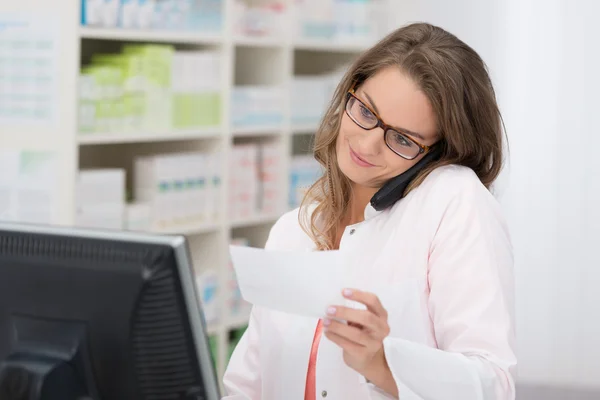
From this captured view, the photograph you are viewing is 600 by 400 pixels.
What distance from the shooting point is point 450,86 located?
1.51 m

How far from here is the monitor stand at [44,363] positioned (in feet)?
3.60

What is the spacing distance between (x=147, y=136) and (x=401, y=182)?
199cm

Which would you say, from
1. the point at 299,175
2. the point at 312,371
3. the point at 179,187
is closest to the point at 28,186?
the point at 179,187

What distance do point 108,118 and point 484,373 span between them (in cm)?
221

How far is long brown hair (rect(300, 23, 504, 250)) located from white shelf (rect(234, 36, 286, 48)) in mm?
2206

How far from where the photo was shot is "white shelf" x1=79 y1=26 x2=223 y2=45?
3.15 metres

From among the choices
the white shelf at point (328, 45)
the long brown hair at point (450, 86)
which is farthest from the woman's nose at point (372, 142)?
the white shelf at point (328, 45)

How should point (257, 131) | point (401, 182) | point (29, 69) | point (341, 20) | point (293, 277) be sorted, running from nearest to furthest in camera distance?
1. point (293, 277)
2. point (401, 182)
3. point (29, 69)
4. point (257, 131)
5. point (341, 20)

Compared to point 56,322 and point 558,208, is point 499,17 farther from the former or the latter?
point 56,322

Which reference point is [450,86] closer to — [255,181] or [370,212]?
[370,212]

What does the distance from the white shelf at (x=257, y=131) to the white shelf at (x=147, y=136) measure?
14cm

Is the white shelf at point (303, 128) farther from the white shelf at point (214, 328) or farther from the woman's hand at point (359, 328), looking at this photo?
the woman's hand at point (359, 328)

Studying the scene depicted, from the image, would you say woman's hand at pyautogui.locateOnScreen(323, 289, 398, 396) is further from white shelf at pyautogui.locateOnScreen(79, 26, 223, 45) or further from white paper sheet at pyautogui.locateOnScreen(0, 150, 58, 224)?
white shelf at pyautogui.locateOnScreen(79, 26, 223, 45)

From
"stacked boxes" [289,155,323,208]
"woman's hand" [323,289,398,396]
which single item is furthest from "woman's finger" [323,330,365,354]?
"stacked boxes" [289,155,323,208]
